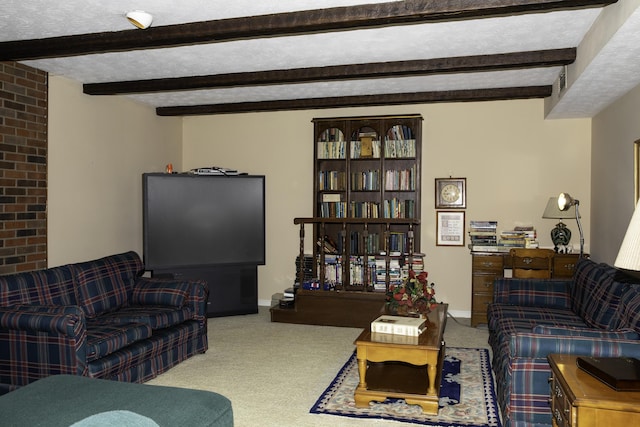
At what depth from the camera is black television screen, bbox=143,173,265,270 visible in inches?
230

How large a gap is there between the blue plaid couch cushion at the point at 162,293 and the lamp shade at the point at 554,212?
388cm

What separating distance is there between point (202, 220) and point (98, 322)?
2215mm

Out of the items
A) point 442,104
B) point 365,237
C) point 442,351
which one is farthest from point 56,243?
point 442,104

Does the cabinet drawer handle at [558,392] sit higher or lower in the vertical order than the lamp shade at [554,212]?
lower

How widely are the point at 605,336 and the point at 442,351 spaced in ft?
5.20

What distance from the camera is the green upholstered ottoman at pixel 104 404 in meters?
2.03

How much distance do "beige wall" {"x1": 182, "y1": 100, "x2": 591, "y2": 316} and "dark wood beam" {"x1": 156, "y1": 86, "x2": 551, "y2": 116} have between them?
1.93 ft

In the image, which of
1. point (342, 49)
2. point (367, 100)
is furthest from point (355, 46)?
point (367, 100)

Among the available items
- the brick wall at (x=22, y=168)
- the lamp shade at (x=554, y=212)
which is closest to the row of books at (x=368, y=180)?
the lamp shade at (x=554, y=212)

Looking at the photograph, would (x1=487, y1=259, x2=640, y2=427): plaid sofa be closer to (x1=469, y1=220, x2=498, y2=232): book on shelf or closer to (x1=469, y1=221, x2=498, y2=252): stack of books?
(x1=469, y1=221, x2=498, y2=252): stack of books

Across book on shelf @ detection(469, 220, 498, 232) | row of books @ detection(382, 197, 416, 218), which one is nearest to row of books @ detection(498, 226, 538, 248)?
book on shelf @ detection(469, 220, 498, 232)

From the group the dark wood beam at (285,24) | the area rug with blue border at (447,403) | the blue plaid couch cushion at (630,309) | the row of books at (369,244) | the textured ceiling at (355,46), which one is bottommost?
the area rug with blue border at (447,403)

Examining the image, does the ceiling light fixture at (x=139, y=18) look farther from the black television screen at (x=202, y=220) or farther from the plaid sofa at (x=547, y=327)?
the plaid sofa at (x=547, y=327)

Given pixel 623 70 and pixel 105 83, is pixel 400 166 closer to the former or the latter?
pixel 623 70
